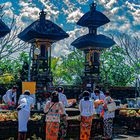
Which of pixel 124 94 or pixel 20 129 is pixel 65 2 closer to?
pixel 124 94

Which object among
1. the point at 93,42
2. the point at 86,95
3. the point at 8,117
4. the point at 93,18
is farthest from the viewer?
the point at 93,18

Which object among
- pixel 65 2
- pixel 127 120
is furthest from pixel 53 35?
pixel 65 2

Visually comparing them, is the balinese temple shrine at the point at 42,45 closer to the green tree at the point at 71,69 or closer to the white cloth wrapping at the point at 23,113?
the green tree at the point at 71,69

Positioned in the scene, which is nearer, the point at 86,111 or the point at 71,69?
the point at 86,111

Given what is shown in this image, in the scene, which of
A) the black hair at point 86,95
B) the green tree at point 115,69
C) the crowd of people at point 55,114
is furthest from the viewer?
the green tree at point 115,69

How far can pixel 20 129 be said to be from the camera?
458 inches

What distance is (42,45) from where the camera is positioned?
93.0ft

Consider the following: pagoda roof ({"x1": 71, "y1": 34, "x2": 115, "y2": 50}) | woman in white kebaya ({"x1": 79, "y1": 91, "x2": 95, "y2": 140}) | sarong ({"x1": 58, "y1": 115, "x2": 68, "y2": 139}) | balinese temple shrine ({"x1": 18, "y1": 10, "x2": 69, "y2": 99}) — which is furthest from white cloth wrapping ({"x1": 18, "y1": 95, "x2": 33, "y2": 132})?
pagoda roof ({"x1": 71, "y1": 34, "x2": 115, "y2": 50})

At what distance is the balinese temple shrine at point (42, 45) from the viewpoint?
27.6m

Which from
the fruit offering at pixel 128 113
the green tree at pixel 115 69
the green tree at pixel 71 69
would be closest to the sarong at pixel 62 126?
the fruit offering at pixel 128 113

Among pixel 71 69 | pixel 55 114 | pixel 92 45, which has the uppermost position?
pixel 92 45

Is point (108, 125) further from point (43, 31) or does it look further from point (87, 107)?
point (43, 31)

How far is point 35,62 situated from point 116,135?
14594 millimetres


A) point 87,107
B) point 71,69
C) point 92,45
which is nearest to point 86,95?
point 87,107
